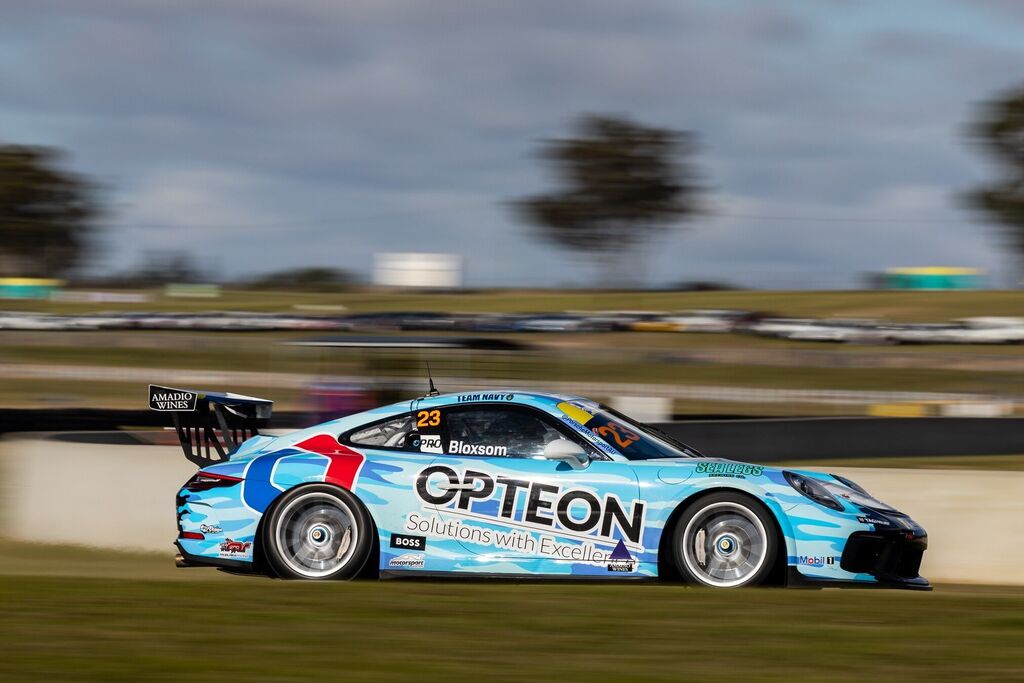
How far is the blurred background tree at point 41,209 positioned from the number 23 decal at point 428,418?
71210mm

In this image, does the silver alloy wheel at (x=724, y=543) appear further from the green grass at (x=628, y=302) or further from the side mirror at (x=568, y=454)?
the green grass at (x=628, y=302)

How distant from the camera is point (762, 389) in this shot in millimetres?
24344

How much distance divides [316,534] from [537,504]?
4.40 ft

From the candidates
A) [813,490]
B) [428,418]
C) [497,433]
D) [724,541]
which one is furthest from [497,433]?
[813,490]

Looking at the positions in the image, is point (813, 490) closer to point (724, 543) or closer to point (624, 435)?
point (724, 543)

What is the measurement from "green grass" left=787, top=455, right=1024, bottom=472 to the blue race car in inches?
281

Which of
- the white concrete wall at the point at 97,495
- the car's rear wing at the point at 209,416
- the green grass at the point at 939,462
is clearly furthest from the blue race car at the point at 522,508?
the green grass at the point at 939,462

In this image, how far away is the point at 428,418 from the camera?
24.3 feet

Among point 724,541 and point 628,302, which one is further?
point 628,302

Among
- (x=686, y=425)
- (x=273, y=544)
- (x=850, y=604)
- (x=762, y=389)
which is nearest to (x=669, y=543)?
(x=850, y=604)

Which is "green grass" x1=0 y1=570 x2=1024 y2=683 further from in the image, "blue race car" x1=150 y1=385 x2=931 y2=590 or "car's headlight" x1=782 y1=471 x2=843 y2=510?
"car's headlight" x1=782 y1=471 x2=843 y2=510

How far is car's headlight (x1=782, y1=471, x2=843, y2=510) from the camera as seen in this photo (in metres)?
6.91

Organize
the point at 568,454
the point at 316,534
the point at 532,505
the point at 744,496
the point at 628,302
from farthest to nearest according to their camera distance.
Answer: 1. the point at 628,302
2. the point at 316,534
3. the point at 568,454
4. the point at 532,505
5. the point at 744,496

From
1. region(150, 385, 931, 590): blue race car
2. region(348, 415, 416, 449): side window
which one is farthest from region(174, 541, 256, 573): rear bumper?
region(348, 415, 416, 449): side window
